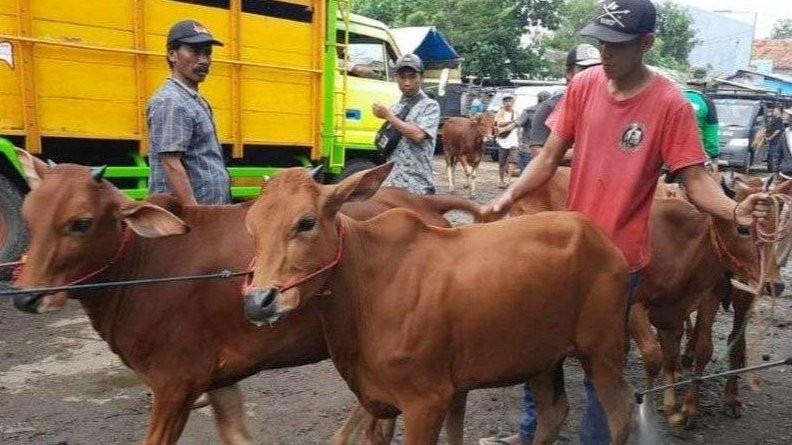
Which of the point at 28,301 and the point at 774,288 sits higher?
the point at 28,301

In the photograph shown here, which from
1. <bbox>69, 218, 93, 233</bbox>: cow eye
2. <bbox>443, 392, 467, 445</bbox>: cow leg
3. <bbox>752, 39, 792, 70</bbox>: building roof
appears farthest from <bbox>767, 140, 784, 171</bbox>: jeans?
<bbox>752, 39, 792, 70</bbox>: building roof

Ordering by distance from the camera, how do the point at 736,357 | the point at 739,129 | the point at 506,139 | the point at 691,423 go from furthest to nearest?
the point at 739,129
the point at 506,139
the point at 736,357
the point at 691,423

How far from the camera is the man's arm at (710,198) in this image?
281 cm

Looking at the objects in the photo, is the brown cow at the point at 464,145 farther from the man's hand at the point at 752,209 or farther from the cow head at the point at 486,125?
the man's hand at the point at 752,209

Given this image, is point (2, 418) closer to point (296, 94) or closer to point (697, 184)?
point (697, 184)

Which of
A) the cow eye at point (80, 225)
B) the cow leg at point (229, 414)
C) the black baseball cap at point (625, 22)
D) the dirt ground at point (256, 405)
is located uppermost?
the black baseball cap at point (625, 22)

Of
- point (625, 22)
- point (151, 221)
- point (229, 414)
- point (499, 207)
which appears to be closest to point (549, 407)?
point (499, 207)

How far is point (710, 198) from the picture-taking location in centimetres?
295

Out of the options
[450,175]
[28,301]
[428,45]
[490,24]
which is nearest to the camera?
[28,301]

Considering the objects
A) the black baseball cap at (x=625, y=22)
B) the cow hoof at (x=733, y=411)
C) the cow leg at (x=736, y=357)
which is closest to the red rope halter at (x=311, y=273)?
the black baseball cap at (x=625, y=22)

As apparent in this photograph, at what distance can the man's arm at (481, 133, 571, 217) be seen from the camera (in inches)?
135

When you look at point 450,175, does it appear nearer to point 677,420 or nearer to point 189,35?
point 677,420

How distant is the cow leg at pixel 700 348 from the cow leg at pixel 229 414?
260 cm

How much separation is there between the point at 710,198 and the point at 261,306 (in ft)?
6.06
